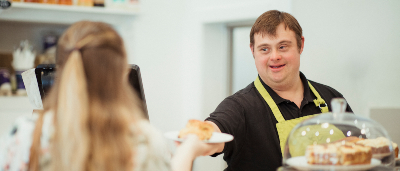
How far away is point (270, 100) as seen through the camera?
1.64 m

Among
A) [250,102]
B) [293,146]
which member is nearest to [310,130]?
[293,146]

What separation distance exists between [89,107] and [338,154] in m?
0.65

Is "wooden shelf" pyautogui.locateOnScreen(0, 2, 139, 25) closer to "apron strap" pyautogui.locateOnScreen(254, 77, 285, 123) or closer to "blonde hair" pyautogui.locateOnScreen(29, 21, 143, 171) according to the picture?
"apron strap" pyautogui.locateOnScreen(254, 77, 285, 123)

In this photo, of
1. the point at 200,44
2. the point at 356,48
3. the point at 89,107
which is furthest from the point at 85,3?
the point at 89,107

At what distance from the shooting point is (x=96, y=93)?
0.82 metres

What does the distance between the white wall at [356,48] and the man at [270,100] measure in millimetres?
539

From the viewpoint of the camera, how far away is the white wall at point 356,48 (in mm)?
2137

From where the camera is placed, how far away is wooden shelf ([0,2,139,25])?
113 inches

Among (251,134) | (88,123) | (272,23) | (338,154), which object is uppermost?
(272,23)

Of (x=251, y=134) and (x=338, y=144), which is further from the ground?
(x=338, y=144)

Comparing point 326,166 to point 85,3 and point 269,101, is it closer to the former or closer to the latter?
point 269,101

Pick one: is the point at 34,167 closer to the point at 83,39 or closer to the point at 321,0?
the point at 83,39

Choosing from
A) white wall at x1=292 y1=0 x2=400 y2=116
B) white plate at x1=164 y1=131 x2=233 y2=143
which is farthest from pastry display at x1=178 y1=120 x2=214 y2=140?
white wall at x1=292 y1=0 x2=400 y2=116

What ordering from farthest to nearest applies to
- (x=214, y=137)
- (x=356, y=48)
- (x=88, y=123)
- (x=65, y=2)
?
(x=65, y=2) < (x=356, y=48) < (x=214, y=137) < (x=88, y=123)
